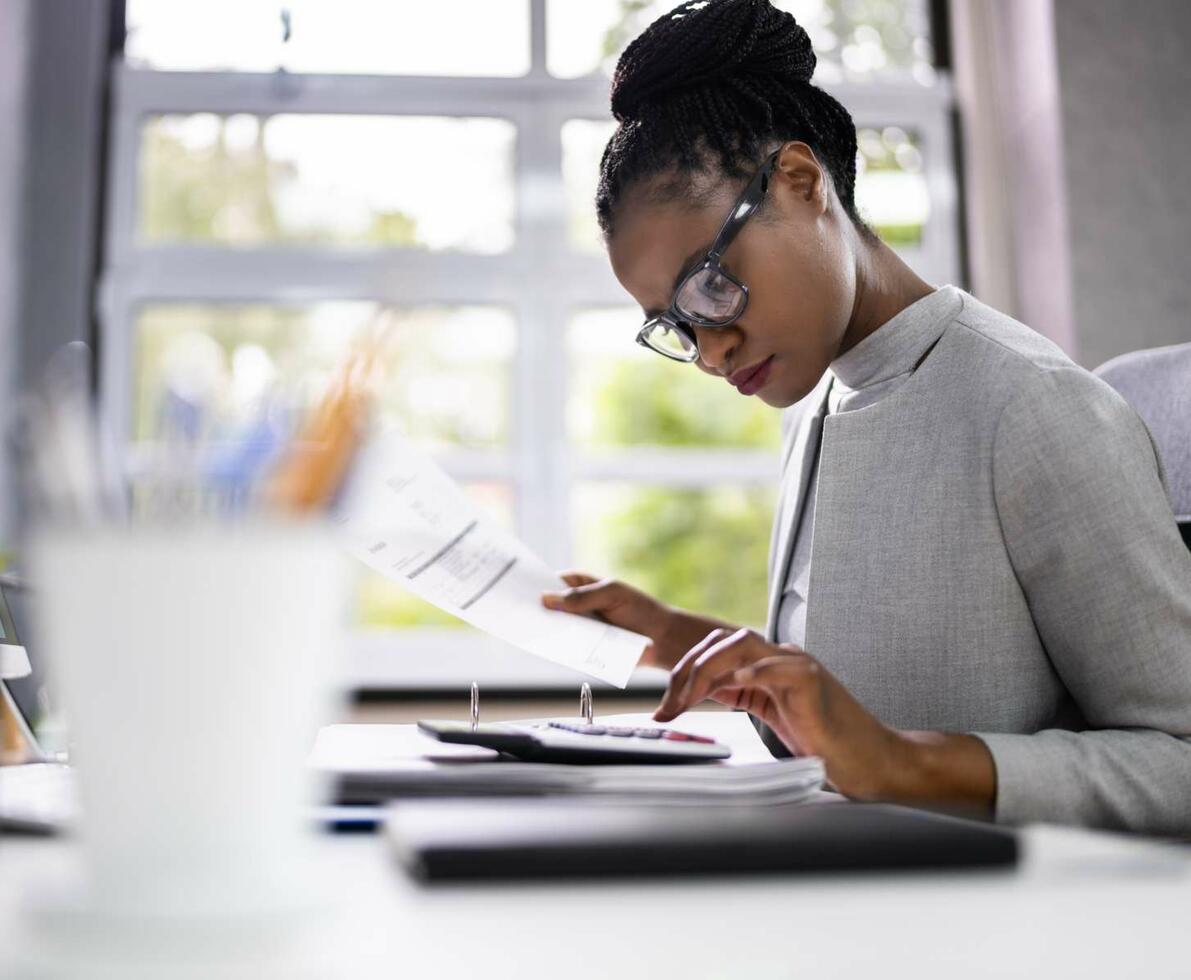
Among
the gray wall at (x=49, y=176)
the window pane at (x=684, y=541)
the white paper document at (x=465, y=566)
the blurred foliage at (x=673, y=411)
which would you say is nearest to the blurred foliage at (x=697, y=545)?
the window pane at (x=684, y=541)

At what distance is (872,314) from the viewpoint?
1276 mm

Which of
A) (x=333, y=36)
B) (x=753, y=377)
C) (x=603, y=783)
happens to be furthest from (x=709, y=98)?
(x=333, y=36)

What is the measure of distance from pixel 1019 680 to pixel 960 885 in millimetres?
655

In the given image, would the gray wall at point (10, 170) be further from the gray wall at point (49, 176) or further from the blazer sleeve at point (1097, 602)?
the blazer sleeve at point (1097, 602)

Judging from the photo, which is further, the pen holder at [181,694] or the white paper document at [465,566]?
the white paper document at [465,566]

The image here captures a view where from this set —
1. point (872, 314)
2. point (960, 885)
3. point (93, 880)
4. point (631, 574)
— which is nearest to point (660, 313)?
point (872, 314)

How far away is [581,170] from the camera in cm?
323

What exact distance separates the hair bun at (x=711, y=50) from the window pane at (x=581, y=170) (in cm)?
192

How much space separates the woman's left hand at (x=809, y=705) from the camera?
75cm

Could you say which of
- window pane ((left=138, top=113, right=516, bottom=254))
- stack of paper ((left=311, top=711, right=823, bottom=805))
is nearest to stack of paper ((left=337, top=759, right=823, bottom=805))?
stack of paper ((left=311, top=711, right=823, bottom=805))

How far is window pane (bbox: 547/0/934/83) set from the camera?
130 inches

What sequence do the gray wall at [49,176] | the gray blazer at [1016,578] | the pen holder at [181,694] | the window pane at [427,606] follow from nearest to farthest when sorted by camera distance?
the pen holder at [181,694] < the gray blazer at [1016,578] < the gray wall at [49,176] < the window pane at [427,606]

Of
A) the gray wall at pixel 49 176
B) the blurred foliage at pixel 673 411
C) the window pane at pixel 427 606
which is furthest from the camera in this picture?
the blurred foliage at pixel 673 411

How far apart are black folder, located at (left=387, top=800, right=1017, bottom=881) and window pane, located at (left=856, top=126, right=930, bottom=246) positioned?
3.07m
